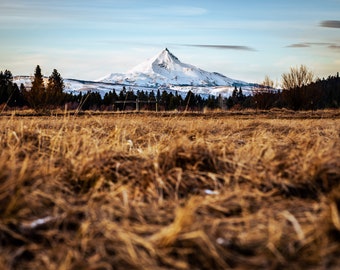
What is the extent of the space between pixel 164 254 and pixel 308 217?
0.81 meters

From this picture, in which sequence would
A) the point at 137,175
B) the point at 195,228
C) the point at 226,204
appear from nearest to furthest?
the point at 195,228 → the point at 226,204 → the point at 137,175

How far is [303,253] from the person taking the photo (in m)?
1.77

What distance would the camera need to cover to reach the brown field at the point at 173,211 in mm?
1762

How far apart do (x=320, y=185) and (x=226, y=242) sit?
112cm

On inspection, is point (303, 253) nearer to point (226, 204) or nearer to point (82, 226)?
point (226, 204)

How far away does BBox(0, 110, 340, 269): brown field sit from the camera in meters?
1.76

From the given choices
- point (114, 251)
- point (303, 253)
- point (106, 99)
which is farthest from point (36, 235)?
point (106, 99)

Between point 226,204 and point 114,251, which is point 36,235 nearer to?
point 114,251

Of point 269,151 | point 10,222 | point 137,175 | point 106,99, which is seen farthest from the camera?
point 106,99

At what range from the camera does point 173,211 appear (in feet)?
7.44

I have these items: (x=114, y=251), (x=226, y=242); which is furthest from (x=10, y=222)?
(x=226, y=242)

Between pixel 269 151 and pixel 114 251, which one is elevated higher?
pixel 269 151

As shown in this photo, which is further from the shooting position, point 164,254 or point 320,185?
point 320,185

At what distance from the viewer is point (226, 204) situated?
2.30m
